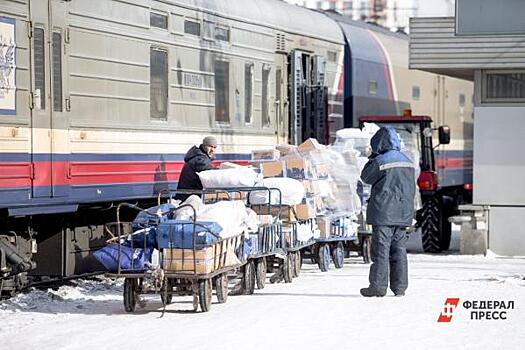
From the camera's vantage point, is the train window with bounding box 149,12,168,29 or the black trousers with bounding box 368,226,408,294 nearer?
the black trousers with bounding box 368,226,408,294

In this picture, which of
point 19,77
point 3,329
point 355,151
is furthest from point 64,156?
point 355,151

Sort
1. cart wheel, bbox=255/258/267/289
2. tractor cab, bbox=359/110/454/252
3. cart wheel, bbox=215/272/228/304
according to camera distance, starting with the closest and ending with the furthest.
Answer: cart wheel, bbox=215/272/228/304 < cart wheel, bbox=255/258/267/289 < tractor cab, bbox=359/110/454/252

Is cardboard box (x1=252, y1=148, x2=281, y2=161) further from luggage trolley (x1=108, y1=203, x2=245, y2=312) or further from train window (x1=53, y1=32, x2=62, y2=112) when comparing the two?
luggage trolley (x1=108, y1=203, x2=245, y2=312)

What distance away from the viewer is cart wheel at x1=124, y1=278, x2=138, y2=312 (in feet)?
40.4

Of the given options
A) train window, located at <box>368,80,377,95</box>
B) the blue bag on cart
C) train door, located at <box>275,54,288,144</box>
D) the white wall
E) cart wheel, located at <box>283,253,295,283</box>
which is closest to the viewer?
the blue bag on cart

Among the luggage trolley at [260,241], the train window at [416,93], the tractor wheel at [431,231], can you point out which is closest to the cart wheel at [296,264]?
the luggage trolley at [260,241]

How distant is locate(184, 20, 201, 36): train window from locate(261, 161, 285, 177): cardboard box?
2.21 meters

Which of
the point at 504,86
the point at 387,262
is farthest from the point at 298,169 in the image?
the point at 504,86

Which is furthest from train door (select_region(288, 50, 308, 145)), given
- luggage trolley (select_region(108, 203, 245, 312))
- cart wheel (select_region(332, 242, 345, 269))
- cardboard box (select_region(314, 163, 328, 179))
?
luggage trolley (select_region(108, 203, 245, 312))

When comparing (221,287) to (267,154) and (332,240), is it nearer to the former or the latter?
(267,154)

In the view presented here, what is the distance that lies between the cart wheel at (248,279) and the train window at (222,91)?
14.7 ft

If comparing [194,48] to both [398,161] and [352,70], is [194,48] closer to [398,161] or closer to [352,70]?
[398,161]

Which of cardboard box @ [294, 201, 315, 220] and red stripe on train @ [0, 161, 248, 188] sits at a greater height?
red stripe on train @ [0, 161, 248, 188]

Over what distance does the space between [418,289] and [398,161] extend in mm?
1564
